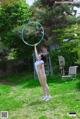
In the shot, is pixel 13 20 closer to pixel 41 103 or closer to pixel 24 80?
pixel 24 80

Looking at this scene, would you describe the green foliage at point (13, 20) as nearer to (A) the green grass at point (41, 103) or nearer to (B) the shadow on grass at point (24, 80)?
(B) the shadow on grass at point (24, 80)

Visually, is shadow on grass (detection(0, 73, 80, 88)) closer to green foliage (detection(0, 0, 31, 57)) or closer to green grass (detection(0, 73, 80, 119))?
green foliage (detection(0, 0, 31, 57))

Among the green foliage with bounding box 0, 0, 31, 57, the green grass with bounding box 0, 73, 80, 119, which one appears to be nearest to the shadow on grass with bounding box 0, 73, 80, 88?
the green foliage with bounding box 0, 0, 31, 57

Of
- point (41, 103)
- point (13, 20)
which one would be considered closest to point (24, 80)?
point (13, 20)

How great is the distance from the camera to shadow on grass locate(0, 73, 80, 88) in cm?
1810

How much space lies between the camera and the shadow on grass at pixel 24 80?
1810cm

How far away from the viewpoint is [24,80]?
20.2 metres

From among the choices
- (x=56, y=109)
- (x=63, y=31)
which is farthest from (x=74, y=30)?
(x=56, y=109)

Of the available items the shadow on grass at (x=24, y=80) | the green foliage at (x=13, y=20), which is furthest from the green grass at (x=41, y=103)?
the green foliage at (x=13, y=20)

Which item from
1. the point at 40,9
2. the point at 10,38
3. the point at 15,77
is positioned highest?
the point at 40,9

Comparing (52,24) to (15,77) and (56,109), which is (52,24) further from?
(56,109)

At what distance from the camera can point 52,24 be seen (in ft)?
71.3

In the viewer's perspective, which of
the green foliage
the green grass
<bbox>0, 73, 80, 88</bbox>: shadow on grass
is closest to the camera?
the green grass

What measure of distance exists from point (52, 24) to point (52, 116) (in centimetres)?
1140
